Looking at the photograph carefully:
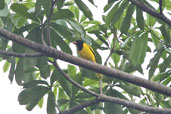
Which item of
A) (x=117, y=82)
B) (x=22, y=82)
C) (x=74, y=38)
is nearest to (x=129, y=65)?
(x=117, y=82)

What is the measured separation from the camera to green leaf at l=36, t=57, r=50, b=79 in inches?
101

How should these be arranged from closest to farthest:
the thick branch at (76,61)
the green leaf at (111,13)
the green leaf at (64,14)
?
the thick branch at (76,61), the green leaf at (64,14), the green leaf at (111,13)

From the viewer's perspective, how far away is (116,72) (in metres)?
2.14

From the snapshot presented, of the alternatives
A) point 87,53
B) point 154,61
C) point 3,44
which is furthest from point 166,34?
point 87,53

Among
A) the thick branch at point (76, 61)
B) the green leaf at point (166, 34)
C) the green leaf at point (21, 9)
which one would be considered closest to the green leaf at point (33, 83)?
the green leaf at point (21, 9)

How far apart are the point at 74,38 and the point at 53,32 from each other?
0.16 metres

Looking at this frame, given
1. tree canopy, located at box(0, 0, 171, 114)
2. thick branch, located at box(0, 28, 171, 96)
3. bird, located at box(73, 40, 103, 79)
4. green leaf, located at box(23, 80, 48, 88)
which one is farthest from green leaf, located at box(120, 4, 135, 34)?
bird, located at box(73, 40, 103, 79)

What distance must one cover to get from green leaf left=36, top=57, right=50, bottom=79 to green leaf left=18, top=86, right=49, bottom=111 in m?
0.12

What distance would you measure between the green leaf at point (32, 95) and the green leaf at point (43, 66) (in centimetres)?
12

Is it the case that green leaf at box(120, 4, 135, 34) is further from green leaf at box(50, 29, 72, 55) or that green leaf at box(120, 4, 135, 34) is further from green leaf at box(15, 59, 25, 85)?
green leaf at box(15, 59, 25, 85)

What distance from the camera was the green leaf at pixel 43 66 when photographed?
2555mm

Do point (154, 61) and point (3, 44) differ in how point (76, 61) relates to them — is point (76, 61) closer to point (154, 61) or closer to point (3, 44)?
point (154, 61)

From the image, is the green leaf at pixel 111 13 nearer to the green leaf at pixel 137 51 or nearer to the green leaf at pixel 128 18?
the green leaf at pixel 128 18

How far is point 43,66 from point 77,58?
2.03 ft
